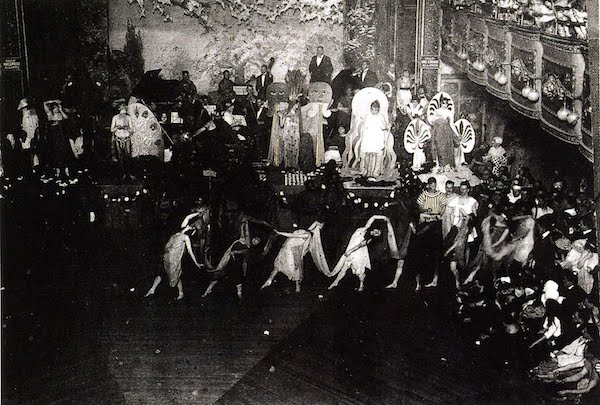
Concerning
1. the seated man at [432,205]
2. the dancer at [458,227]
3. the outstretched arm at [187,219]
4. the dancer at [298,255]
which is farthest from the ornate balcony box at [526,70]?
the outstretched arm at [187,219]

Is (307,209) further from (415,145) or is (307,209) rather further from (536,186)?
(536,186)

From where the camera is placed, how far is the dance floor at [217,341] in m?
8.43

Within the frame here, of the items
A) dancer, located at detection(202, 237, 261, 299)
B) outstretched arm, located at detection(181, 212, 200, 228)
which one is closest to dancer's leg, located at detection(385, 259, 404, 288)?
dancer, located at detection(202, 237, 261, 299)

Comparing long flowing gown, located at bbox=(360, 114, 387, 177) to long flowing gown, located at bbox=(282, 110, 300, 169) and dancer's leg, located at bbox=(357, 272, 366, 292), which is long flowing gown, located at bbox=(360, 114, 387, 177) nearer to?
long flowing gown, located at bbox=(282, 110, 300, 169)

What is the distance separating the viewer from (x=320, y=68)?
351 inches

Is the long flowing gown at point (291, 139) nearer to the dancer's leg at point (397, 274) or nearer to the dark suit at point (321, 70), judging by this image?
the dark suit at point (321, 70)

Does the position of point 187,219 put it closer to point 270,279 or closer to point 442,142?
point 270,279

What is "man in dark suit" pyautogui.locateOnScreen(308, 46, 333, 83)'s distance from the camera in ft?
29.2

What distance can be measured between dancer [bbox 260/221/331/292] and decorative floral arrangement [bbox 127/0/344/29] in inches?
106

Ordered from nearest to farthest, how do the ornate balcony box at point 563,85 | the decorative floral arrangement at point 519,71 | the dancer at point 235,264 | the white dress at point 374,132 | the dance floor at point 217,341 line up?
1. the ornate balcony box at point 563,85
2. the dance floor at point 217,341
3. the decorative floral arrangement at point 519,71
4. the dancer at point 235,264
5. the white dress at point 374,132

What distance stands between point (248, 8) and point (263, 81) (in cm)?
91

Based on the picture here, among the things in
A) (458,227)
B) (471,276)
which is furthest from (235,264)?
(471,276)

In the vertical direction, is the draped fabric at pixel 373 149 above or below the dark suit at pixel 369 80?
below

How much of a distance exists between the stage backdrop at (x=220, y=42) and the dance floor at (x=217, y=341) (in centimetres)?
219
